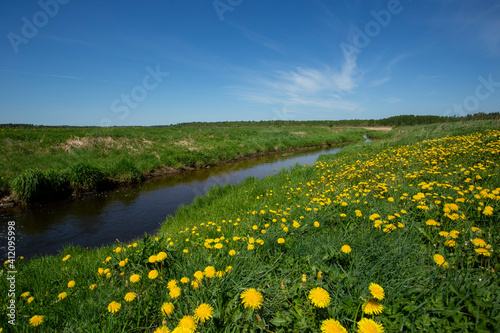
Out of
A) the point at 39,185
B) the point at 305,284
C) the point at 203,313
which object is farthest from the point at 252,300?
the point at 39,185

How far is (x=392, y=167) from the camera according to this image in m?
6.59

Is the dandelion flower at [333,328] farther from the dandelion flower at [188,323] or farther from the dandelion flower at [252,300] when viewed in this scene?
the dandelion flower at [188,323]

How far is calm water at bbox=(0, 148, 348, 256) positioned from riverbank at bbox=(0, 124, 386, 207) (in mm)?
817

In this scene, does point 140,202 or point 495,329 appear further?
point 140,202

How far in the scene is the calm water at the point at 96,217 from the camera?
19.1 ft

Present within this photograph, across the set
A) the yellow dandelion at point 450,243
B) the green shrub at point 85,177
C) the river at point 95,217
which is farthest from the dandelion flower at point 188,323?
the green shrub at point 85,177

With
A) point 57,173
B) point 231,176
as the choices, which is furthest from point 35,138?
point 231,176

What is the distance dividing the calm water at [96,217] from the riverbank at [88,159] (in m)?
0.82

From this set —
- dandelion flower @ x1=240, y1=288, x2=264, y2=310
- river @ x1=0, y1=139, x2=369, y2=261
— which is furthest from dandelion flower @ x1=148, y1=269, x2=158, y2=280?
river @ x1=0, y1=139, x2=369, y2=261

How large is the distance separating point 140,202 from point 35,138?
32.8 feet

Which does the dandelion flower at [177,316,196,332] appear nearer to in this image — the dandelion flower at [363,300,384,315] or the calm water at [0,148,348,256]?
the dandelion flower at [363,300,384,315]

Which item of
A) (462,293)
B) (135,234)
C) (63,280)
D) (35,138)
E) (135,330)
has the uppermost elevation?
(35,138)

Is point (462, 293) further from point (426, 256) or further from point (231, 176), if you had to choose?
point (231, 176)

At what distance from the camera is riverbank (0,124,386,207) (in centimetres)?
872
